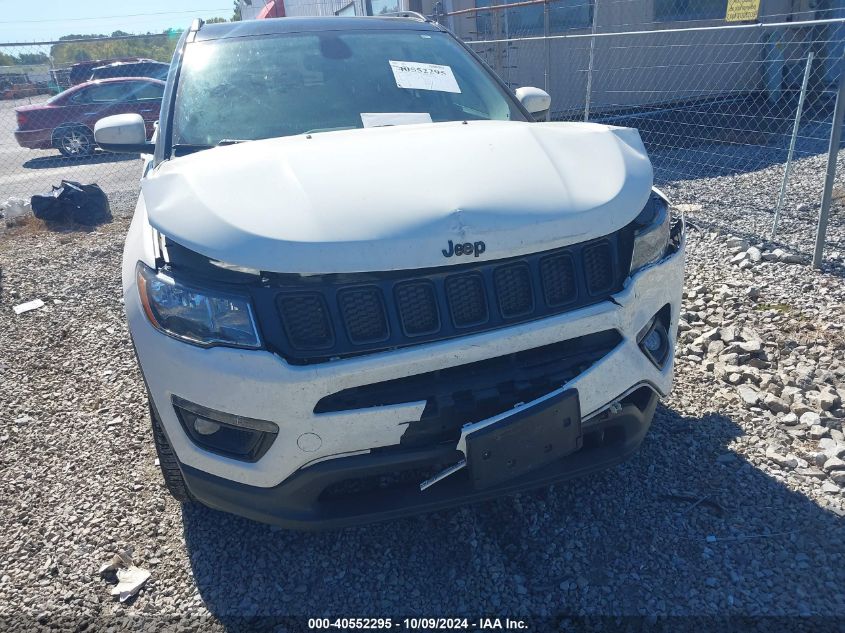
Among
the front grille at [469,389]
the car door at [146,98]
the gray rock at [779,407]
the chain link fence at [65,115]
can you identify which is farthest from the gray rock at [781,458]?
the car door at [146,98]

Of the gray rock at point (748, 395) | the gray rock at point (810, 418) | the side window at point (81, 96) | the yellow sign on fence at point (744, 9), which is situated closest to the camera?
the gray rock at point (810, 418)

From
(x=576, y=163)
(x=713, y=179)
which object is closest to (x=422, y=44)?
(x=576, y=163)

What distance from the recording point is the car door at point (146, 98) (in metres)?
13.5

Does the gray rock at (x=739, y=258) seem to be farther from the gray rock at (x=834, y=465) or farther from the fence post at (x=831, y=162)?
the gray rock at (x=834, y=465)

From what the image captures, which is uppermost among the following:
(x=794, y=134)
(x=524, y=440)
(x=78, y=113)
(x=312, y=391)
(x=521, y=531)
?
(x=312, y=391)

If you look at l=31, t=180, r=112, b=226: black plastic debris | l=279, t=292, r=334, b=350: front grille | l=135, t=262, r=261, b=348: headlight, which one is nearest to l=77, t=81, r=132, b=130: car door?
l=31, t=180, r=112, b=226: black plastic debris

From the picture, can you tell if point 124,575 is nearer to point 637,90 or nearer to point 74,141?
point 637,90

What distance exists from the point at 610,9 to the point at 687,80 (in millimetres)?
1953

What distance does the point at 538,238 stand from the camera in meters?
2.04

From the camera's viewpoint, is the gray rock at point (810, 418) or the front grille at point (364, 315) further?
the gray rock at point (810, 418)

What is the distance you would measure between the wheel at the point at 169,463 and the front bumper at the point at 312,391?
0.70ft

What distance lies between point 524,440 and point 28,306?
15.5ft

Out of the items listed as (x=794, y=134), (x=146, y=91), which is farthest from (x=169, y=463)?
(x=146, y=91)

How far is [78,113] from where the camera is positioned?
44.8 feet
